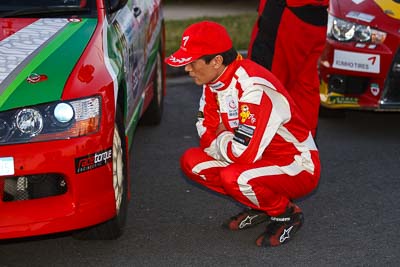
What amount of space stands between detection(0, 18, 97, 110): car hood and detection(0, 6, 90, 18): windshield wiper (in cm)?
6

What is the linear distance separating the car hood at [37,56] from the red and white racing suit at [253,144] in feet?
2.36

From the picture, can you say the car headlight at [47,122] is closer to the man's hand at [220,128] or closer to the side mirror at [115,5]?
the man's hand at [220,128]

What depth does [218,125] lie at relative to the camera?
493 centimetres

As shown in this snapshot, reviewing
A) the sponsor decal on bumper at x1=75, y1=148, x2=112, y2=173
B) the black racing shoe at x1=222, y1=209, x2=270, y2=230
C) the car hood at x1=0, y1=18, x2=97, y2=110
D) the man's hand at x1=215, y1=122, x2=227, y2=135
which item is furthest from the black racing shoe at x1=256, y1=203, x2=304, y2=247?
the car hood at x1=0, y1=18, x2=97, y2=110

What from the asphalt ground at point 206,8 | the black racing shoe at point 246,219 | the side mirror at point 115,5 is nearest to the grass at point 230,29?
the asphalt ground at point 206,8

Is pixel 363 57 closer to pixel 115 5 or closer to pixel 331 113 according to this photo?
pixel 331 113

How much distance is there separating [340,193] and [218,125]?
126 centimetres

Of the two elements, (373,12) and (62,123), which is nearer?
(62,123)

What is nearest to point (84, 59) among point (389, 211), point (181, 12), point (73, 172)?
point (73, 172)

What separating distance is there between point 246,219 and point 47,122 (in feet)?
4.49

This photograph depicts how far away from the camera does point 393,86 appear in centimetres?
689

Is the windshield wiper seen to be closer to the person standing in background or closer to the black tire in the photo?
the person standing in background

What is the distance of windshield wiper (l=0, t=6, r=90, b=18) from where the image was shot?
202 inches

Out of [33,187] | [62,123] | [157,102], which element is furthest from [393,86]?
[33,187]
